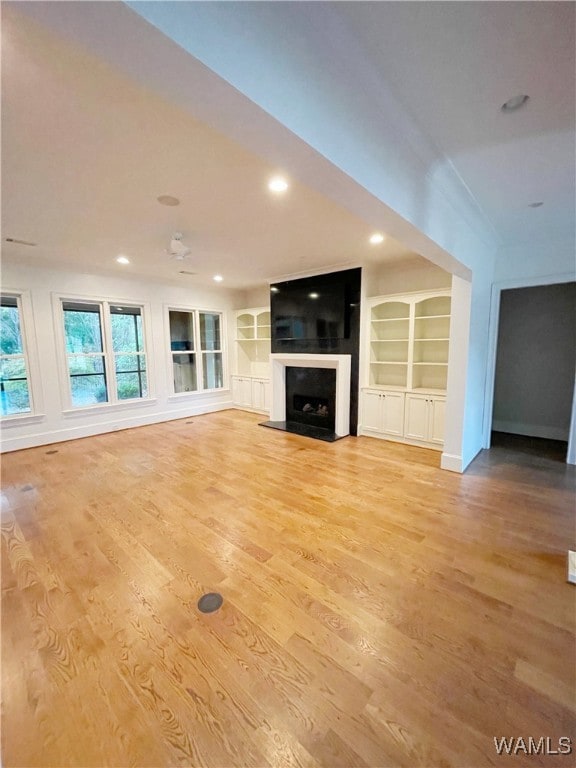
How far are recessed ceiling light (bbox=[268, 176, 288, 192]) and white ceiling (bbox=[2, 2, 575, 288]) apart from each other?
10 cm

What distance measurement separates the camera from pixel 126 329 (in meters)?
5.61

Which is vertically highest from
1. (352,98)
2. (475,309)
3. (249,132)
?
(352,98)

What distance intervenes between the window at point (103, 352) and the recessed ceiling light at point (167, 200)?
3280 millimetres

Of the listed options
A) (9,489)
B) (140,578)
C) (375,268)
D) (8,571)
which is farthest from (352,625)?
(375,268)

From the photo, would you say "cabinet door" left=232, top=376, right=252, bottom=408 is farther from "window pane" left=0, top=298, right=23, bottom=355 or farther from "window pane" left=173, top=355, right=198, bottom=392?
"window pane" left=0, top=298, right=23, bottom=355

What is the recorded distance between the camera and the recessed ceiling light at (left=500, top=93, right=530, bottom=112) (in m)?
1.52

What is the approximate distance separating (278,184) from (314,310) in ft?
9.97

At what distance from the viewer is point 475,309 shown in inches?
139

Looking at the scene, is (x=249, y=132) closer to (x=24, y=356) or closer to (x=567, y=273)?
(x=567, y=273)

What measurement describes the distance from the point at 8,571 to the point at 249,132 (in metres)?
3.00

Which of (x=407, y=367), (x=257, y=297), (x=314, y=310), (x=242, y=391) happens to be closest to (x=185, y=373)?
(x=242, y=391)

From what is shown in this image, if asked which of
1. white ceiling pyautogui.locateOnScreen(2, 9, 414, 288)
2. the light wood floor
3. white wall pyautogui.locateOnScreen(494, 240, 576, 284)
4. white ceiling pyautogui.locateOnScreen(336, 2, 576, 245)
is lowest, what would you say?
the light wood floor

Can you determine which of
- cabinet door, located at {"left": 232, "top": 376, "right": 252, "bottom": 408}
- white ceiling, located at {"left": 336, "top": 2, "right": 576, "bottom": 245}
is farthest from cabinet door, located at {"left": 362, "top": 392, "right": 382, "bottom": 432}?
white ceiling, located at {"left": 336, "top": 2, "right": 576, "bottom": 245}

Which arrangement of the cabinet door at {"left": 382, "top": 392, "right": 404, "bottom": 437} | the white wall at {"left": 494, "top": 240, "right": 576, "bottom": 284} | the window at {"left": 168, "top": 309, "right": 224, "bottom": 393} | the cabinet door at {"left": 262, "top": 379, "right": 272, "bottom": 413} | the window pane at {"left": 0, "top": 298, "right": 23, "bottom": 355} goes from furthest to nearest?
the cabinet door at {"left": 262, "top": 379, "right": 272, "bottom": 413}, the window at {"left": 168, "top": 309, "right": 224, "bottom": 393}, the cabinet door at {"left": 382, "top": 392, "right": 404, "bottom": 437}, the window pane at {"left": 0, "top": 298, "right": 23, "bottom": 355}, the white wall at {"left": 494, "top": 240, "right": 576, "bottom": 284}
